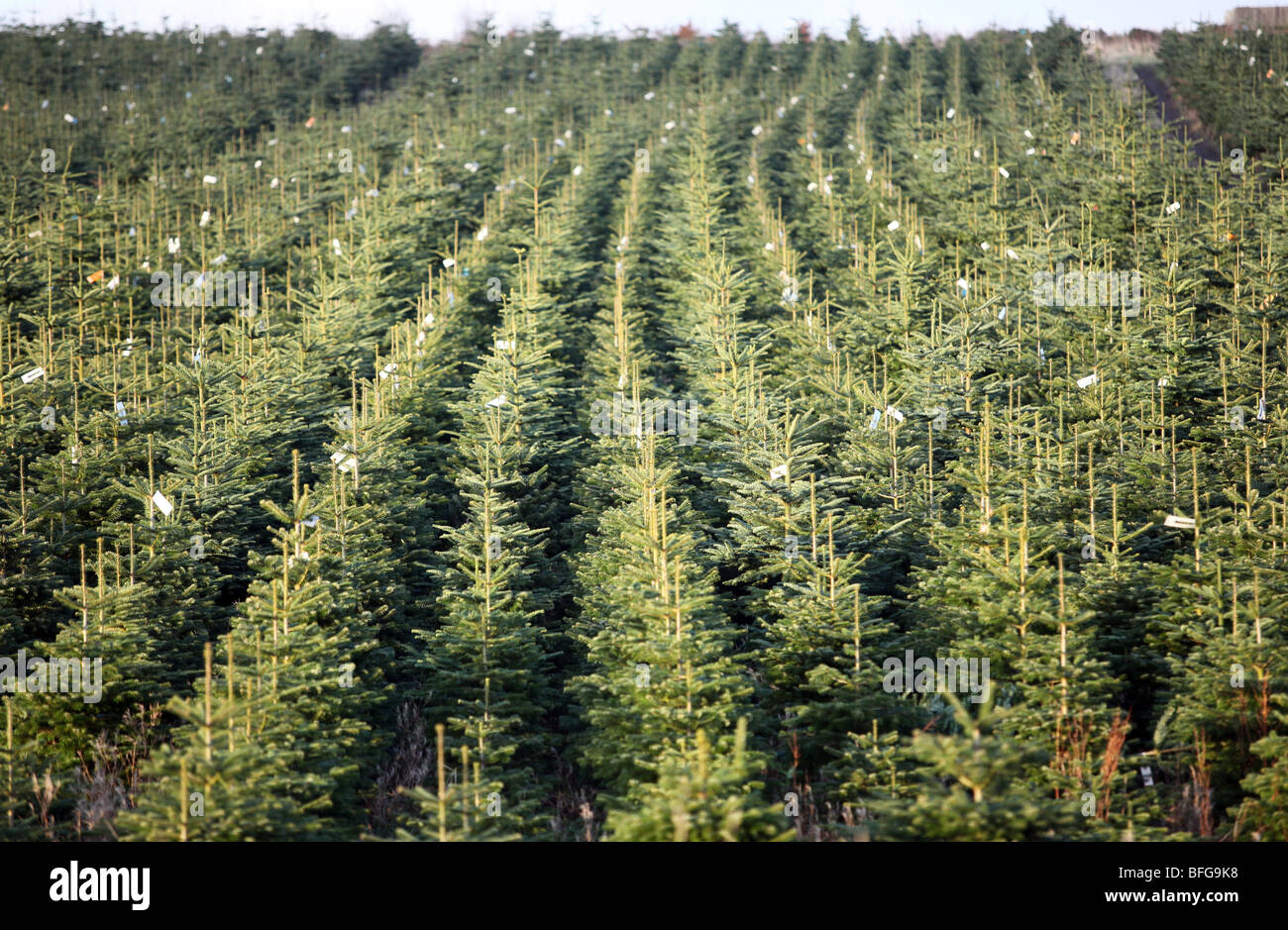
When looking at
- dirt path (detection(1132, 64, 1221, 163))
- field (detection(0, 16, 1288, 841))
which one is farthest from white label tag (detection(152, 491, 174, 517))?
dirt path (detection(1132, 64, 1221, 163))

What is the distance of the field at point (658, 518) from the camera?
Result: 28.1ft

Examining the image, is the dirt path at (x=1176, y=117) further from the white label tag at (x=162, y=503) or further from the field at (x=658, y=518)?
the white label tag at (x=162, y=503)

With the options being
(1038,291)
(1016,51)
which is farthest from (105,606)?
(1016,51)

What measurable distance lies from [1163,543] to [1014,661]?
3.75 metres

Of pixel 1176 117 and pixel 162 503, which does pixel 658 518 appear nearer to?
pixel 162 503

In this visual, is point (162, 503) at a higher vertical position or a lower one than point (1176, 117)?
lower

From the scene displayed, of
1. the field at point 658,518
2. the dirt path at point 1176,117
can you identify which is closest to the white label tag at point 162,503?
the field at point 658,518

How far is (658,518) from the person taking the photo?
11031mm

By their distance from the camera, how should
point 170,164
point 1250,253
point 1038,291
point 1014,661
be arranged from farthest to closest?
1. point 170,164
2. point 1250,253
3. point 1038,291
4. point 1014,661

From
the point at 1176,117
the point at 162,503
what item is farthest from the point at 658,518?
the point at 1176,117

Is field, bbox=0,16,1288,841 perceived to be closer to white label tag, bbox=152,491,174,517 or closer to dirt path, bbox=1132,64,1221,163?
white label tag, bbox=152,491,174,517

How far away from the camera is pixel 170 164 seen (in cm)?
3184

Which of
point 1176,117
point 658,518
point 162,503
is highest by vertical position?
point 1176,117
